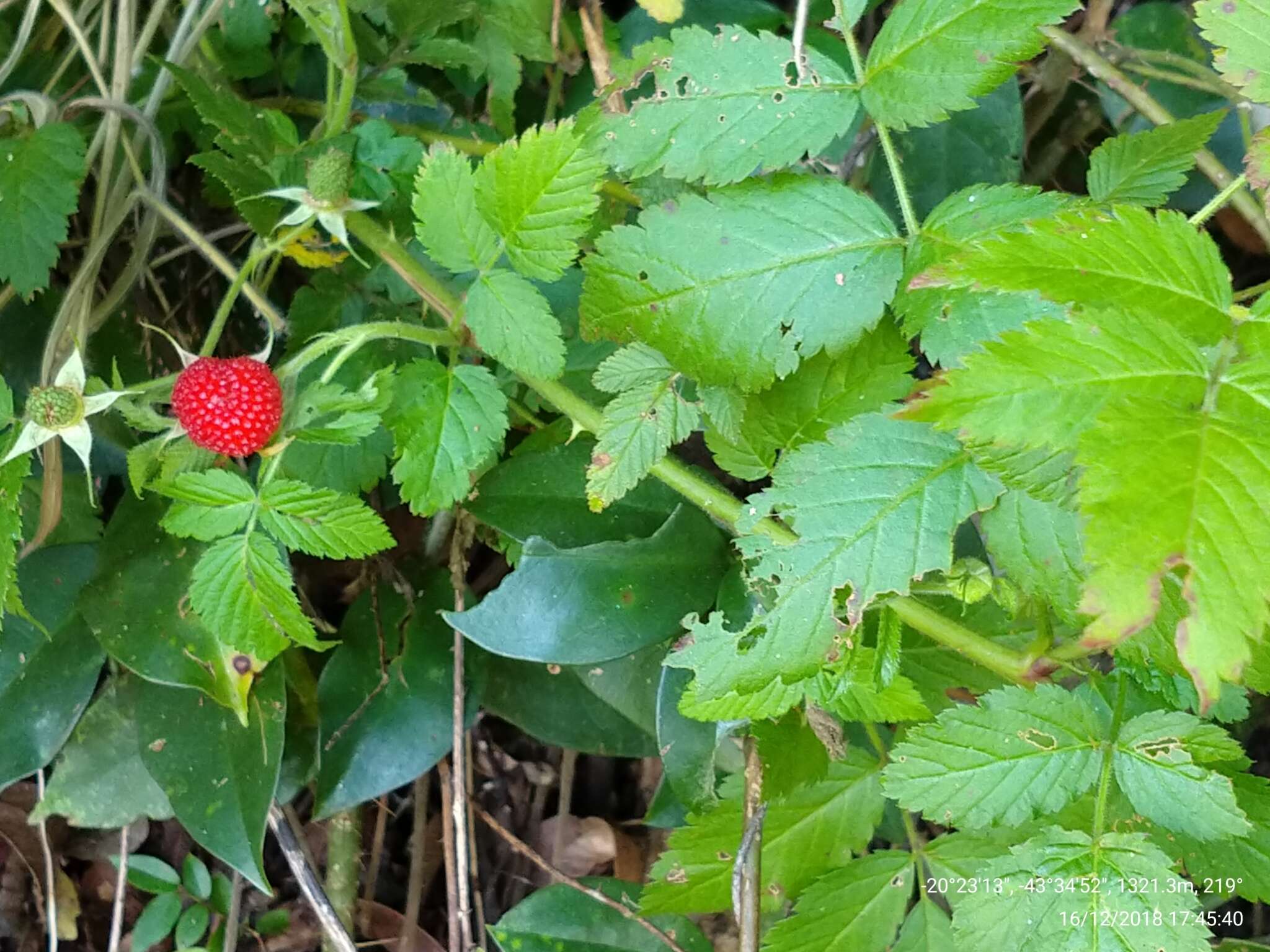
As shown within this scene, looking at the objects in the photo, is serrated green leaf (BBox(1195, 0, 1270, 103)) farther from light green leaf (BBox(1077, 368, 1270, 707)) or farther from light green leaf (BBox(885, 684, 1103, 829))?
light green leaf (BBox(885, 684, 1103, 829))

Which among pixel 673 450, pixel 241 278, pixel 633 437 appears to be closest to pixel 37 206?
pixel 241 278

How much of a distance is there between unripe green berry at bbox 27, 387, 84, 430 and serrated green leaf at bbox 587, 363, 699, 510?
0.42 meters

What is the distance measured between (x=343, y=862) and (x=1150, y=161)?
119cm

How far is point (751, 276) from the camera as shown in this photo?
68cm

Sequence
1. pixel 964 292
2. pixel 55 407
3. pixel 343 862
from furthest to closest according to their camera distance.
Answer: pixel 343 862 → pixel 55 407 → pixel 964 292

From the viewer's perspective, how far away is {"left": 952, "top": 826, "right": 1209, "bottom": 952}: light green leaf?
62cm

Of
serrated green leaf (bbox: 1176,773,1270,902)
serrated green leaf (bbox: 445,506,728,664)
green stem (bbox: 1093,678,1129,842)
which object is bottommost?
serrated green leaf (bbox: 1176,773,1270,902)

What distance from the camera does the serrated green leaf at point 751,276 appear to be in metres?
0.67

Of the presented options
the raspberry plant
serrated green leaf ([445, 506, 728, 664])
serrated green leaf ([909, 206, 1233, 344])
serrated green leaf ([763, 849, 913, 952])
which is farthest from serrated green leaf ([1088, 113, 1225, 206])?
serrated green leaf ([763, 849, 913, 952])

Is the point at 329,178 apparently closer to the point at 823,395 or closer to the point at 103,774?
the point at 823,395

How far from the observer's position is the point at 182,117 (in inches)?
42.5

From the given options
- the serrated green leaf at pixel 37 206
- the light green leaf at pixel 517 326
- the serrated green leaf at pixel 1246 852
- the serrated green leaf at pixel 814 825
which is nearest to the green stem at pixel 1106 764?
the serrated green leaf at pixel 1246 852

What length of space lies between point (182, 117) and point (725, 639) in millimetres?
878

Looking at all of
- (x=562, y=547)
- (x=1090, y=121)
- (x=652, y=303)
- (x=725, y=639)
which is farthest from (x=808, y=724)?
(x=1090, y=121)
